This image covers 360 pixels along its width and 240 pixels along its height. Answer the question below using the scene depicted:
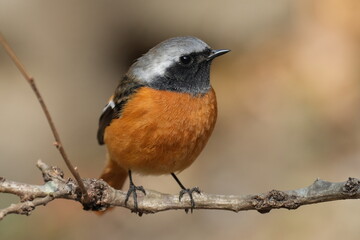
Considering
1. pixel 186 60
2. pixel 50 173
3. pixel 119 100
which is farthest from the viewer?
pixel 119 100

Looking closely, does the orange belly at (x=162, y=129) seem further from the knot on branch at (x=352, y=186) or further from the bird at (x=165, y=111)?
the knot on branch at (x=352, y=186)

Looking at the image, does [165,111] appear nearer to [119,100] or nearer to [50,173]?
[119,100]

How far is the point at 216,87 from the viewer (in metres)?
9.34

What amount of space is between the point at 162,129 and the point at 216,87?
503 centimetres

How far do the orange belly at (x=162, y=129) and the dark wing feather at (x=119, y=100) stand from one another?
0.34 ft

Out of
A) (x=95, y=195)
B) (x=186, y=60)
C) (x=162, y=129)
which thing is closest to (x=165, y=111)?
(x=162, y=129)

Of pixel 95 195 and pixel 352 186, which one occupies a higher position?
pixel 95 195

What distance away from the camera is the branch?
3.07 m

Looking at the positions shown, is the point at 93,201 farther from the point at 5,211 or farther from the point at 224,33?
the point at 224,33

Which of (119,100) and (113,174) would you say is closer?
(119,100)

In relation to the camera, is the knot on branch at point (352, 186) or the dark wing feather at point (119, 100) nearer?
the knot on branch at point (352, 186)

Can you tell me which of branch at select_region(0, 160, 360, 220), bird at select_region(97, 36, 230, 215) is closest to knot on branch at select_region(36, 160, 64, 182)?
branch at select_region(0, 160, 360, 220)

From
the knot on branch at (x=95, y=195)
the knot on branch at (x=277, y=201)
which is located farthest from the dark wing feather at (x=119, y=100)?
the knot on branch at (x=277, y=201)

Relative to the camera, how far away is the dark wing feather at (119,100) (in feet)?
15.8
